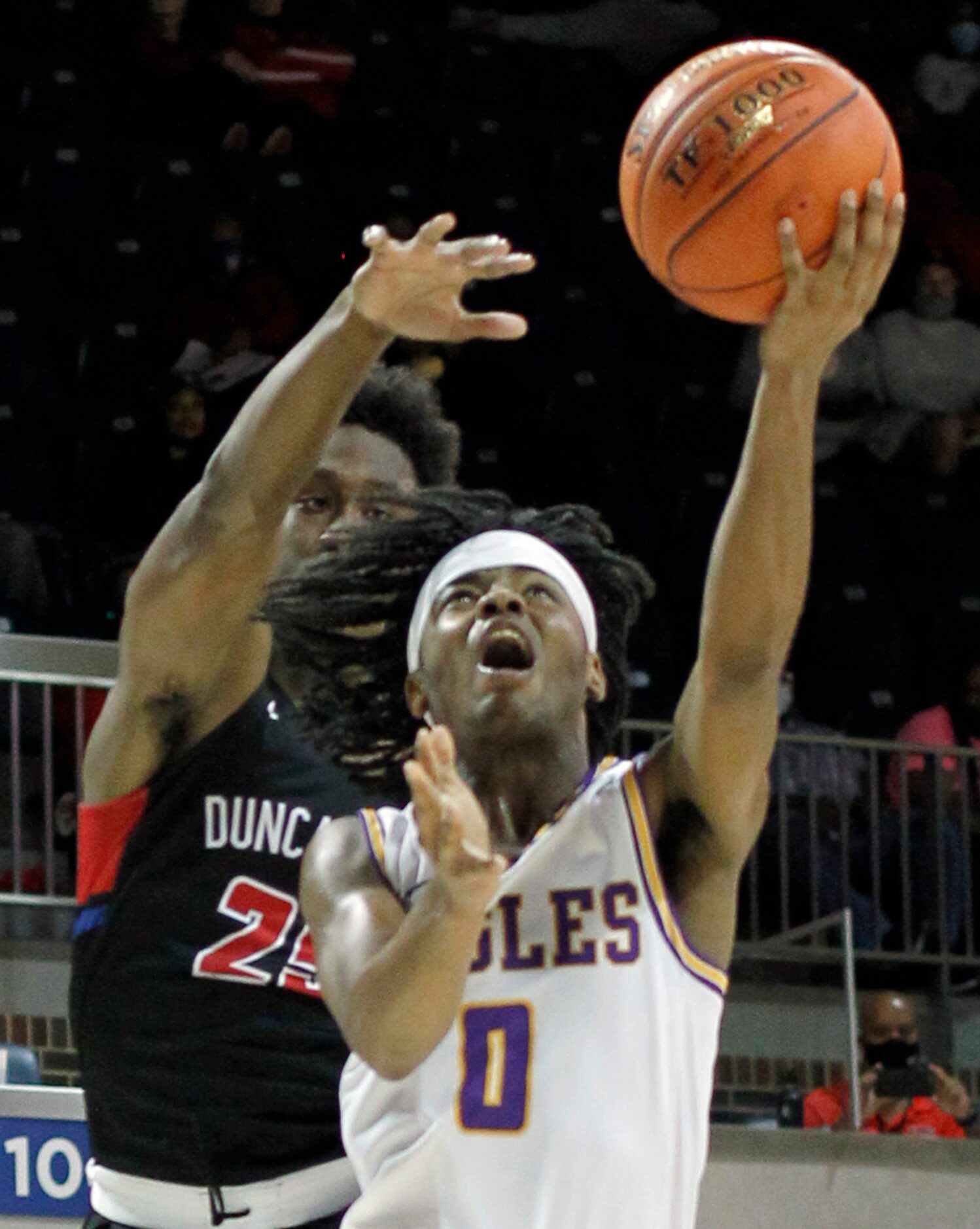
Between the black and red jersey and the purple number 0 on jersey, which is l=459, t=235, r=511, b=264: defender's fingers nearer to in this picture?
the black and red jersey

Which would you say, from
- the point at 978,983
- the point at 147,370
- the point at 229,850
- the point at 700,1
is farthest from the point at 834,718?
the point at 229,850

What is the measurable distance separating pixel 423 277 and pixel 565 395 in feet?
20.5

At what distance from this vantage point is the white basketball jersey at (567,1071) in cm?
269

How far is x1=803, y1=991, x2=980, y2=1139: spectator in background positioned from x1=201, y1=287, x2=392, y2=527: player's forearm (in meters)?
3.67

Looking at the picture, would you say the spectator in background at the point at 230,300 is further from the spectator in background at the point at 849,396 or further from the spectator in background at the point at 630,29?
the spectator in background at the point at 630,29

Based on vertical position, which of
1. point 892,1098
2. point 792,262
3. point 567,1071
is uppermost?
point 792,262

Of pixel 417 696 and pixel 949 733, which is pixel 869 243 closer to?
pixel 417 696

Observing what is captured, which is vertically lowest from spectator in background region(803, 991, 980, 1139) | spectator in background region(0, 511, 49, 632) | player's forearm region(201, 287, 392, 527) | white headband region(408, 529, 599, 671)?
spectator in background region(803, 991, 980, 1139)

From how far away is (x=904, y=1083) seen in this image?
6.58 meters

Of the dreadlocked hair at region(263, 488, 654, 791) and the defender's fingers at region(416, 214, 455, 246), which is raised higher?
the defender's fingers at region(416, 214, 455, 246)

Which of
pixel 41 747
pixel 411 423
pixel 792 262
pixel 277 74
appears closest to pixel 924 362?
pixel 277 74

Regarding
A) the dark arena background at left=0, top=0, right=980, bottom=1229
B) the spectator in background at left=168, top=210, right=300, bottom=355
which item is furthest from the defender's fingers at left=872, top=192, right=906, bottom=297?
the spectator in background at left=168, top=210, right=300, bottom=355

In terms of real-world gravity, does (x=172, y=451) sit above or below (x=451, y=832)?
above

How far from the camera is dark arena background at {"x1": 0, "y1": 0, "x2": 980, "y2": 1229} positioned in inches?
258
